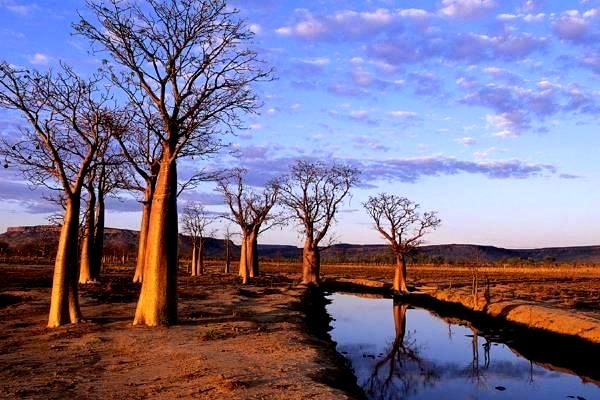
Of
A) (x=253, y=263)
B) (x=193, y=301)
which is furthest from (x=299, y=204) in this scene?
(x=193, y=301)

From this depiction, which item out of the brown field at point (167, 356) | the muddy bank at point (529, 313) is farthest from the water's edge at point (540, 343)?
the brown field at point (167, 356)

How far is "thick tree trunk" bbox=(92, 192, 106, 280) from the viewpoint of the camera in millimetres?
26453

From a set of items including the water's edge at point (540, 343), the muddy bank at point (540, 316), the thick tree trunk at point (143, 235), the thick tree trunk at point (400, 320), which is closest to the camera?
the water's edge at point (540, 343)

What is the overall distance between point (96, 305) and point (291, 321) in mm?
6327

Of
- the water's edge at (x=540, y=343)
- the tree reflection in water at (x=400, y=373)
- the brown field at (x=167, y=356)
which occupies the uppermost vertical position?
the brown field at (x=167, y=356)

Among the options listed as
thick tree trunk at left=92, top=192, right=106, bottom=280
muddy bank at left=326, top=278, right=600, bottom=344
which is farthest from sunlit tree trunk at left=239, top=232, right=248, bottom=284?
muddy bank at left=326, top=278, right=600, bottom=344

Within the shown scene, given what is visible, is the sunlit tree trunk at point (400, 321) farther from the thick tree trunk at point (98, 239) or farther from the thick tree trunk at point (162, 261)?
the thick tree trunk at point (98, 239)

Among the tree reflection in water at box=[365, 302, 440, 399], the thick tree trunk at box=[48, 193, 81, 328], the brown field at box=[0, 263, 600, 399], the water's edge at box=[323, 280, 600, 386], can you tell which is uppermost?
the thick tree trunk at box=[48, 193, 81, 328]

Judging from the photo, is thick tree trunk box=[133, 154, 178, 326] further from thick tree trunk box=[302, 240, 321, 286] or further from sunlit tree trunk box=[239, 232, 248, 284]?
thick tree trunk box=[302, 240, 321, 286]

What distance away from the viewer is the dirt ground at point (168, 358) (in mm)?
7629

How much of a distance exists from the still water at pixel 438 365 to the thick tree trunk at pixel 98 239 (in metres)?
11.7

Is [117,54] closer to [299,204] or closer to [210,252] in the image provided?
[299,204]

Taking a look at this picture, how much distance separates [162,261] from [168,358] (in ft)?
12.0

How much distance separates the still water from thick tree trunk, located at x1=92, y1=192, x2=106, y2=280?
1174 centimetres
